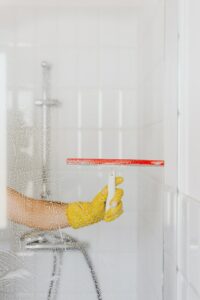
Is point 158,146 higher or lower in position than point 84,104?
lower

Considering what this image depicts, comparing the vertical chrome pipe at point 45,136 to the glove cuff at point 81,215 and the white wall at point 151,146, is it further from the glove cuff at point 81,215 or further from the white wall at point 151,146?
the white wall at point 151,146

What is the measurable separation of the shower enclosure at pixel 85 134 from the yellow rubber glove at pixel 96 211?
0.16ft

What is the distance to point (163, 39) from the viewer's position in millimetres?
1157

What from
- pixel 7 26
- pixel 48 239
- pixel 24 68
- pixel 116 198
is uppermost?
pixel 7 26

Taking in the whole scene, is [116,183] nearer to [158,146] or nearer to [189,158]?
[158,146]

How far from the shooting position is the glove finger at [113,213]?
1.20 metres

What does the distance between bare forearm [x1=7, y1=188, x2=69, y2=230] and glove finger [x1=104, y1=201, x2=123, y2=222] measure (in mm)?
124

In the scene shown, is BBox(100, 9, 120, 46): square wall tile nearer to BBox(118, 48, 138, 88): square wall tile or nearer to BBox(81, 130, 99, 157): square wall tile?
BBox(118, 48, 138, 88): square wall tile

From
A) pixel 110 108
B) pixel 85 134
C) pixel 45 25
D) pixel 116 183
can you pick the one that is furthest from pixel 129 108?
pixel 45 25

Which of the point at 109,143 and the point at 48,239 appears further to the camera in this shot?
the point at 109,143

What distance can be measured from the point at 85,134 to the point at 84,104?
4.0 inches

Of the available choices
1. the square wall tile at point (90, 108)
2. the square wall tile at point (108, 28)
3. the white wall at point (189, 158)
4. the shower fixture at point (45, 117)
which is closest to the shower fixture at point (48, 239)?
the shower fixture at point (45, 117)

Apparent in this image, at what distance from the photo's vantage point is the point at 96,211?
1212 mm

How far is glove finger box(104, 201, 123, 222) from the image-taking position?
1.20 m
